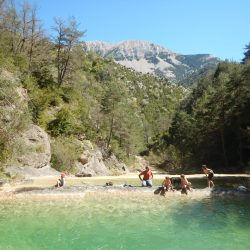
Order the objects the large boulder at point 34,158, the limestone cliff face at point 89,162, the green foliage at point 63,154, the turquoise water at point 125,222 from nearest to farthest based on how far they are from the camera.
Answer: the turquoise water at point 125,222 < the large boulder at point 34,158 < the green foliage at point 63,154 < the limestone cliff face at point 89,162

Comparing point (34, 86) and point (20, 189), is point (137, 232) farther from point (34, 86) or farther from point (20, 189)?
point (34, 86)

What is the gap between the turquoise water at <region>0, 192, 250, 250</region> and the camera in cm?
1505

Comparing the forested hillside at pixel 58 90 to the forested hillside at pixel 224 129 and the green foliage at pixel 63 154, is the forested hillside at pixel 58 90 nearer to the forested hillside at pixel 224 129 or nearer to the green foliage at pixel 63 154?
the green foliage at pixel 63 154

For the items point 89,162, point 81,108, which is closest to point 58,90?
point 81,108

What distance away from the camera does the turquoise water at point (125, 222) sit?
49.4 feet

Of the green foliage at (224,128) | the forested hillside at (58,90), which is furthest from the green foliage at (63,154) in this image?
the green foliage at (224,128)

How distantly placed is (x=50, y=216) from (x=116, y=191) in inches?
347

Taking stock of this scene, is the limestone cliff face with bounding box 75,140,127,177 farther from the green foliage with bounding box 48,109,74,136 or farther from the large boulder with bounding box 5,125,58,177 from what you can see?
the large boulder with bounding box 5,125,58,177

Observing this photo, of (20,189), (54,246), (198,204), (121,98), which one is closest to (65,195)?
(20,189)

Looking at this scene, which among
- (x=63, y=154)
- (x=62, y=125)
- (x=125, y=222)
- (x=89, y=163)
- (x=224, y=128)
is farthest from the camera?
(x=224, y=128)

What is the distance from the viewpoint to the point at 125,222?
61.8 feet

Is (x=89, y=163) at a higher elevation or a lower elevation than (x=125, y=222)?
higher

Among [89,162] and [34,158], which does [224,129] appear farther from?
[34,158]

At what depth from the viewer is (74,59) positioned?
58688 millimetres
